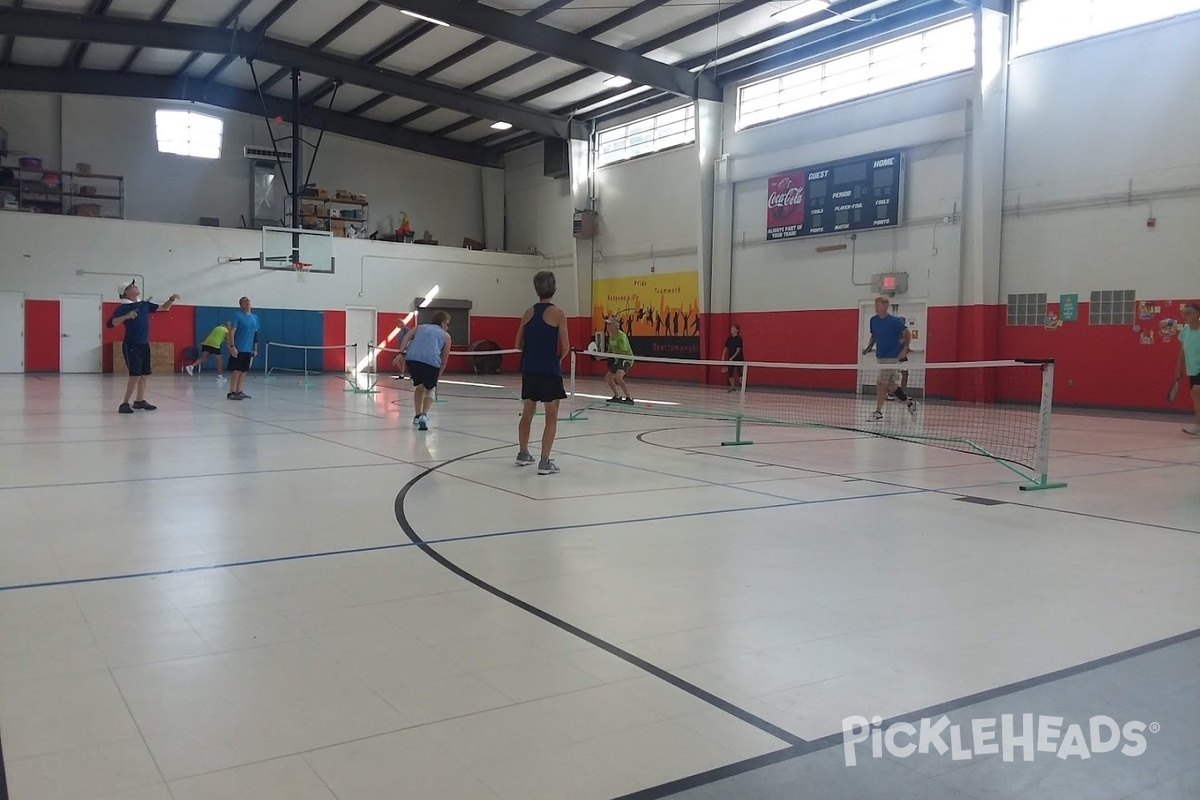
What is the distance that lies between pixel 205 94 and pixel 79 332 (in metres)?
8.82

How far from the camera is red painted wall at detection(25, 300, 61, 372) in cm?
2542

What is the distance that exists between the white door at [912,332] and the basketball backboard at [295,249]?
15.6 m

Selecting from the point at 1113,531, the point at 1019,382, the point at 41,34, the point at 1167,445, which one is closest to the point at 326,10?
the point at 41,34

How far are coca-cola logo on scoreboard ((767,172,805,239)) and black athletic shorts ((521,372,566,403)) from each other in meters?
17.0

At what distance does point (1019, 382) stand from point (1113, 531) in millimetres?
14625

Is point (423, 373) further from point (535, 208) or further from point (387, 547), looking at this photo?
point (535, 208)

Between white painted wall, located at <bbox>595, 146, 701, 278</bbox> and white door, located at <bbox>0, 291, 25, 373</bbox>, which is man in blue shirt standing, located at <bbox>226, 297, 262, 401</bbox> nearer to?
white door, located at <bbox>0, 291, 25, 373</bbox>

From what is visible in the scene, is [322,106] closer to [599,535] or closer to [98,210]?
[98,210]

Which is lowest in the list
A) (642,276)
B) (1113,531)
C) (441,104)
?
(1113,531)

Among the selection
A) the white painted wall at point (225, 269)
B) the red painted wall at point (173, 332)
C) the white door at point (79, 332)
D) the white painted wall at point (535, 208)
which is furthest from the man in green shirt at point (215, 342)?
the white painted wall at point (535, 208)

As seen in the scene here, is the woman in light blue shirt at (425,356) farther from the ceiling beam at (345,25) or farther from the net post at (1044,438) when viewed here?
the ceiling beam at (345,25)

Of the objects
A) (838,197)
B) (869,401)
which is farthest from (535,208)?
(869,401)

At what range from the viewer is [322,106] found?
30.9 m

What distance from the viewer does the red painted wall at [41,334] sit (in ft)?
83.4
